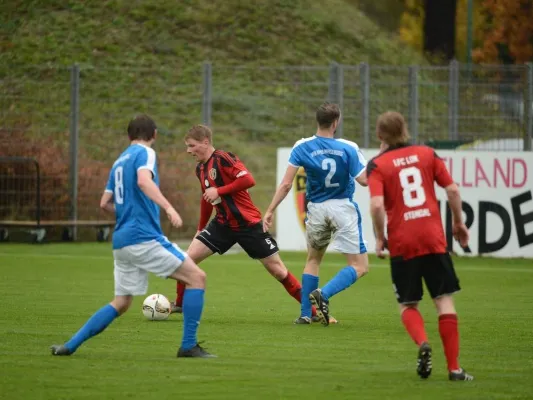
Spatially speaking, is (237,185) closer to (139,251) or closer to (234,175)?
(234,175)

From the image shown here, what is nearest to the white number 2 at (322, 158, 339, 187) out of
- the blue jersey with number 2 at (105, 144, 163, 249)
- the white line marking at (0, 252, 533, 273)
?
the blue jersey with number 2 at (105, 144, 163, 249)

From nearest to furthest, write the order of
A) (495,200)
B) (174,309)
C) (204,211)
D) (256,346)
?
(256,346)
(204,211)
(174,309)
(495,200)

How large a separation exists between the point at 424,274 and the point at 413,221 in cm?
38

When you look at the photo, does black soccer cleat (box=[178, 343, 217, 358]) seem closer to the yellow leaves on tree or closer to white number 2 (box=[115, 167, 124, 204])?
white number 2 (box=[115, 167, 124, 204])

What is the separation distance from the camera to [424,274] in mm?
8469

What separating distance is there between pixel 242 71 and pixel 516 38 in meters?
12.1

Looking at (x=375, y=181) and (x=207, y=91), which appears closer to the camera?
(x=375, y=181)

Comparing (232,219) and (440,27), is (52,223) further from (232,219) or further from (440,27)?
(440,27)

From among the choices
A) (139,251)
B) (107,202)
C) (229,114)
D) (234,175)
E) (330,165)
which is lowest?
(139,251)

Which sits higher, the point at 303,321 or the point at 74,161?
the point at 74,161

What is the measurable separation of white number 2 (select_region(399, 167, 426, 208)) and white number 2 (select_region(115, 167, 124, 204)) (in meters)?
2.15

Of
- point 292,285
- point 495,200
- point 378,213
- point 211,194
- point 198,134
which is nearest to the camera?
point 378,213

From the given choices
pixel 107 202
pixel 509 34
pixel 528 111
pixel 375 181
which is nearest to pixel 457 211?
pixel 375 181

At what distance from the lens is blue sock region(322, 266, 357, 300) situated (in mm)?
11656
